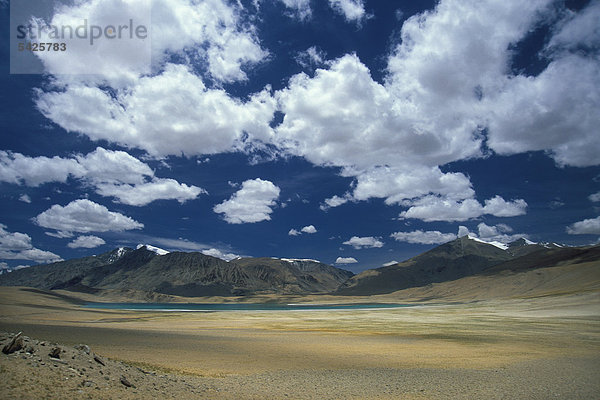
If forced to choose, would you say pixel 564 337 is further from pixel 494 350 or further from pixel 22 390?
pixel 22 390

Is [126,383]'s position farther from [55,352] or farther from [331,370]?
[331,370]

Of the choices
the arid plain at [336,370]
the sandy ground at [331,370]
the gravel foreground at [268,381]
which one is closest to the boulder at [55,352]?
the gravel foreground at [268,381]

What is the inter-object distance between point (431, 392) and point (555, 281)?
9074 inches

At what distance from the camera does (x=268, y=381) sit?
19.0 meters

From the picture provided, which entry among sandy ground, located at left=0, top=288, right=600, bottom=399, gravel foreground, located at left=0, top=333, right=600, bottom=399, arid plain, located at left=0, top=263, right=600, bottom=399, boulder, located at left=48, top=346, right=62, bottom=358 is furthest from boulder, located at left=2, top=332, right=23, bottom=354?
boulder, located at left=48, top=346, right=62, bottom=358

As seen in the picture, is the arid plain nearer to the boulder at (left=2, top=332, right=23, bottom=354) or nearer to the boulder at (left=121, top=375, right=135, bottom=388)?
the boulder at (left=121, top=375, right=135, bottom=388)

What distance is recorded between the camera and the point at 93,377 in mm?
14141

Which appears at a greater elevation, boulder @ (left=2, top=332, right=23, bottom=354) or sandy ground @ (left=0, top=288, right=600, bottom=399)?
boulder @ (left=2, top=332, right=23, bottom=354)

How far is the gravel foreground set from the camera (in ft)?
42.2

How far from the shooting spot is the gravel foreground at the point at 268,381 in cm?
1287

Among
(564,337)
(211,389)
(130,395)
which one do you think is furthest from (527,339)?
(130,395)

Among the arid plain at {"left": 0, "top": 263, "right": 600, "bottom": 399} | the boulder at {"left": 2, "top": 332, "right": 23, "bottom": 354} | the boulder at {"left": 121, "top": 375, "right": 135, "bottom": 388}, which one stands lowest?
the arid plain at {"left": 0, "top": 263, "right": 600, "bottom": 399}

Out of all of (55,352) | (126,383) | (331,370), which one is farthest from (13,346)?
(331,370)

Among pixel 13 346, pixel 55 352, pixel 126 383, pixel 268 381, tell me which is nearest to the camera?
pixel 13 346
